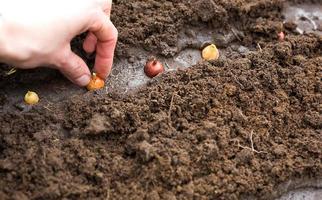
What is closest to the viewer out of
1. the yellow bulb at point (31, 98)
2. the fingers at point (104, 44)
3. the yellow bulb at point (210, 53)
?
the fingers at point (104, 44)

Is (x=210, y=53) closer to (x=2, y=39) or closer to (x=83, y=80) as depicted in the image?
(x=83, y=80)

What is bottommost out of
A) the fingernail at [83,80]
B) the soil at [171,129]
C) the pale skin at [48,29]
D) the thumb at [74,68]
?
the soil at [171,129]

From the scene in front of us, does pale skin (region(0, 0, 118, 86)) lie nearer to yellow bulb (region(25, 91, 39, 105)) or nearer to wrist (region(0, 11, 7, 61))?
wrist (region(0, 11, 7, 61))

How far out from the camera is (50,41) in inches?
78.0

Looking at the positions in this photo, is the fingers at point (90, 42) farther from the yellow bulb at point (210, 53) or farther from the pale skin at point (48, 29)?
the yellow bulb at point (210, 53)

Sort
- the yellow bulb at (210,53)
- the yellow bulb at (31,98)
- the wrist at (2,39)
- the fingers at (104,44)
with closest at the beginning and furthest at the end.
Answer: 1. the wrist at (2,39)
2. the fingers at (104,44)
3. the yellow bulb at (31,98)
4. the yellow bulb at (210,53)

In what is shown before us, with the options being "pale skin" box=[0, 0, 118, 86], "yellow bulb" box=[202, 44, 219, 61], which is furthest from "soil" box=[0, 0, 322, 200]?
"pale skin" box=[0, 0, 118, 86]

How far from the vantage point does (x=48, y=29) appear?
1.97 metres

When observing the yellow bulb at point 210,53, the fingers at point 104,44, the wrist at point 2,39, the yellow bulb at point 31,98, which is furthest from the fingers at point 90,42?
the yellow bulb at point 210,53

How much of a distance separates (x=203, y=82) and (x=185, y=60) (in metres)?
0.32

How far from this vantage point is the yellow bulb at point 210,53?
2574 millimetres

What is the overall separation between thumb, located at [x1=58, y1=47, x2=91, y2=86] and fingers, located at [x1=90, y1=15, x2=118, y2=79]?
60 mm

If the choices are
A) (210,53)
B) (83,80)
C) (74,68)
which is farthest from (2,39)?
(210,53)

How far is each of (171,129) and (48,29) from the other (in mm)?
612
